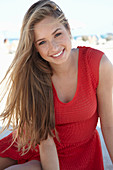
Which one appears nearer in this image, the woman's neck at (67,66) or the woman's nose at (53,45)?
the woman's nose at (53,45)

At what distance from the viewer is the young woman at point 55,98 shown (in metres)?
1.47

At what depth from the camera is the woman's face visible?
1424 mm

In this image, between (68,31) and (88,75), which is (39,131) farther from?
(68,31)

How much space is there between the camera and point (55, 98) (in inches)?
62.7

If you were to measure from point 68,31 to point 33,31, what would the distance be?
0.84 ft

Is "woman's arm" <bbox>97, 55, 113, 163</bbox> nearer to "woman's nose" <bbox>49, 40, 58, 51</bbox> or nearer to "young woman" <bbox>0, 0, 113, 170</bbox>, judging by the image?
"young woman" <bbox>0, 0, 113, 170</bbox>

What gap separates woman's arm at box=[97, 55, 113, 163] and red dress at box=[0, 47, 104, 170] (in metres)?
0.03

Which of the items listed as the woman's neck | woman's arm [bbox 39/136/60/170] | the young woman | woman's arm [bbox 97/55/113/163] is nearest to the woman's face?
the young woman

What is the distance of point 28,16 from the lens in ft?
4.66

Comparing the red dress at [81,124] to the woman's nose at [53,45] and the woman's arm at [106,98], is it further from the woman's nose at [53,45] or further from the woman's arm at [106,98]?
the woman's nose at [53,45]

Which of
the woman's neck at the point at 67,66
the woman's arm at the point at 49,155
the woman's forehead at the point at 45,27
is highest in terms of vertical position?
the woman's forehead at the point at 45,27

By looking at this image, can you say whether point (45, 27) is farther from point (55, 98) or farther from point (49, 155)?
point (49, 155)

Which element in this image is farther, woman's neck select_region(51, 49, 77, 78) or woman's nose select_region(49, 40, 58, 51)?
woman's neck select_region(51, 49, 77, 78)

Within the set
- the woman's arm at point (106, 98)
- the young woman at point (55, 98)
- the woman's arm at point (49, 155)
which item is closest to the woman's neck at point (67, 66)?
the young woman at point (55, 98)
